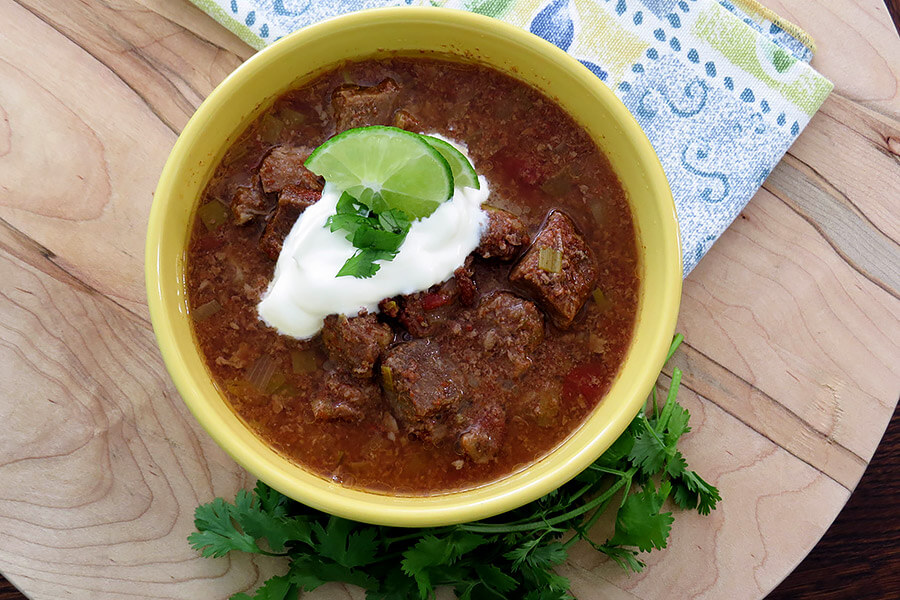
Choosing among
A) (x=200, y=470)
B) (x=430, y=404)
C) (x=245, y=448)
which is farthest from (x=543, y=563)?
(x=200, y=470)

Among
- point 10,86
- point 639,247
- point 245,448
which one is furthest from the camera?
point 10,86

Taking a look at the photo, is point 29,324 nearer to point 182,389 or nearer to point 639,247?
point 182,389

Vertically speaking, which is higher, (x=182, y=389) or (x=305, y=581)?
(x=182, y=389)

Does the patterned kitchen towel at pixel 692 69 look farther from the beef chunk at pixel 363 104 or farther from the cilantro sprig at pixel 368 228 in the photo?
the cilantro sprig at pixel 368 228

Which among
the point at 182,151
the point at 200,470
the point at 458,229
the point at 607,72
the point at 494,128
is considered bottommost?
the point at 200,470

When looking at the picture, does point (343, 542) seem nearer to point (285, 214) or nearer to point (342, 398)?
point (342, 398)

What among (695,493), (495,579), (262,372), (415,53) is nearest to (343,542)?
(495,579)

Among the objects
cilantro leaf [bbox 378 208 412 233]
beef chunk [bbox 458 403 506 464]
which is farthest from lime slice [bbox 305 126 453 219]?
beef chunk [bbox 458 403 506 464]
